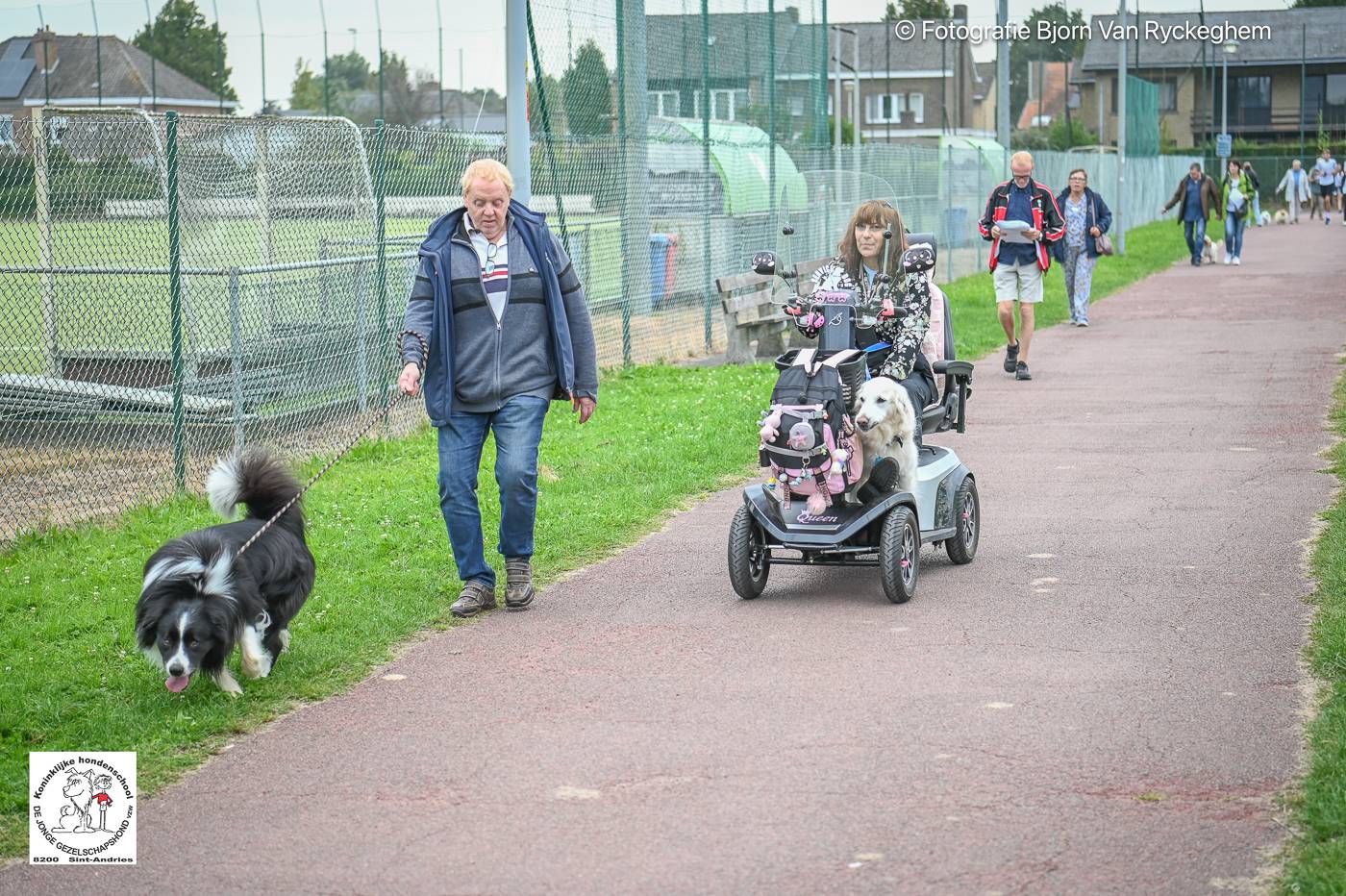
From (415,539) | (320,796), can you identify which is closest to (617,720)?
(320,796)

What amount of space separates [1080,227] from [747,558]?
1276 cm

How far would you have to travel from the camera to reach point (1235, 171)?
3109cm

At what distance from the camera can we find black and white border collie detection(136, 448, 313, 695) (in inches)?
219

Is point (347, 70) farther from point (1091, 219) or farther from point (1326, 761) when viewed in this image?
point (1326, 761)

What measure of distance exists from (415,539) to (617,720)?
324 cm

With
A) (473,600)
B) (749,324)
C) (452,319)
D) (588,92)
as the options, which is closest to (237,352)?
(452,319)

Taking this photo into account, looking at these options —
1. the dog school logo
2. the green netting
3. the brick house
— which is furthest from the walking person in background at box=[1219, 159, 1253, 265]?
the brick house

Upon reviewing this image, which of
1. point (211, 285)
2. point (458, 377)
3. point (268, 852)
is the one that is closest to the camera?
point (268, 852)

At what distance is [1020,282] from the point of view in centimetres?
1544

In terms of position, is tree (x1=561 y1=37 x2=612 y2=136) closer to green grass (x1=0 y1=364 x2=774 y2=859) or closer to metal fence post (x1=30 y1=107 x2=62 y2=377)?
green grass (x1=0 y1=364 x2=774 y2=859)

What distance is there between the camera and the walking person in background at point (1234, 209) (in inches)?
1221

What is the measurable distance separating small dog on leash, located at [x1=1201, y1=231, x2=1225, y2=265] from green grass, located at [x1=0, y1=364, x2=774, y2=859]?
2207 cm

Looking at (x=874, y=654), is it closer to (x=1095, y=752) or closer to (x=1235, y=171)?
(x=1095, y=752)

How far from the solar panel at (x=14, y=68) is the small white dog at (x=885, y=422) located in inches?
1244
